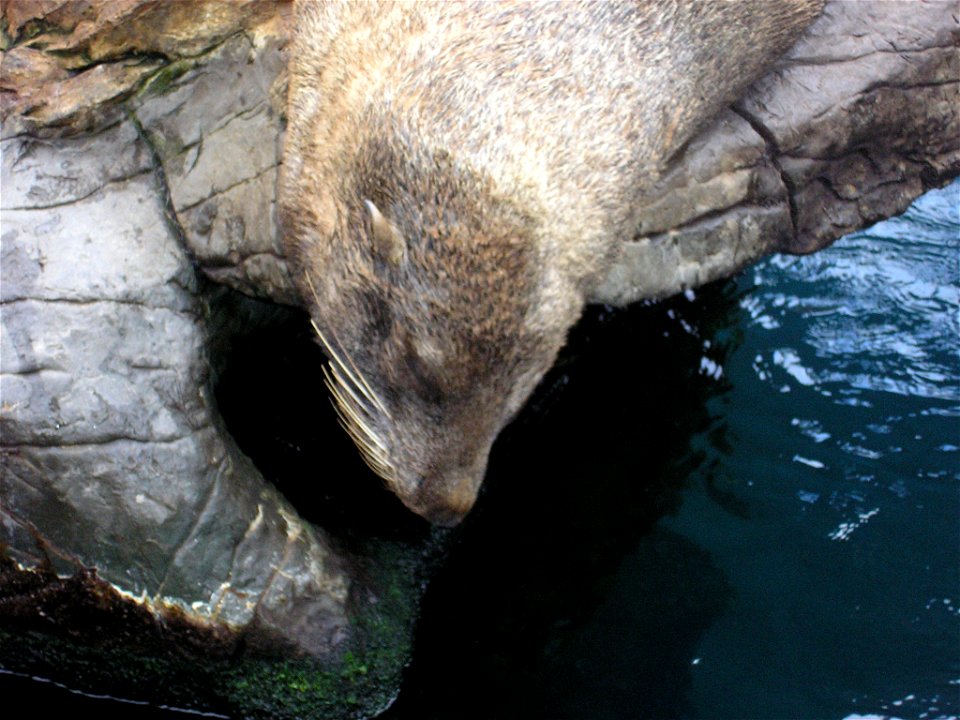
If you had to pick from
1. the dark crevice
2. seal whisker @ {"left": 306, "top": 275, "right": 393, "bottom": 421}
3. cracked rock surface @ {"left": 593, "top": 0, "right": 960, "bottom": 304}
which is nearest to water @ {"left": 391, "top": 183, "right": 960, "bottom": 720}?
cracked rock surface @ {"left": 593, "top": 0, "right": 960, "bottom": 304}

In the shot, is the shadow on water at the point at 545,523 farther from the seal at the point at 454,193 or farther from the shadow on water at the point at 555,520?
the seal at the point at 454,193

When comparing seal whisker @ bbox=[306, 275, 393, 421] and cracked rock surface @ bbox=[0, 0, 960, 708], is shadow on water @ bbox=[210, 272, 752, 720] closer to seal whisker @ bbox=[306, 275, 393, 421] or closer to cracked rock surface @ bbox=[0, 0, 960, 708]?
cracked rock surface @ bbox=[0, 0, 960, 708]

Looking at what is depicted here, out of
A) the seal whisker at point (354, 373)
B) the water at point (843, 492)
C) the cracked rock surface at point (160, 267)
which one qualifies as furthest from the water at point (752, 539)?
the seal whisker at point (354, 373)

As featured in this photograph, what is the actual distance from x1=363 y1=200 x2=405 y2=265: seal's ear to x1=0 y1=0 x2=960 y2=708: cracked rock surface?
1.03 metres

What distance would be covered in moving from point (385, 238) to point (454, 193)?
293mm

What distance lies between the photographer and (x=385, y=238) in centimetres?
342

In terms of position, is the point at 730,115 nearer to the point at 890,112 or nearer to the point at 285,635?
the point at 890,112

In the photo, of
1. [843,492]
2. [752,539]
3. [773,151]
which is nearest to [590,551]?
[752,539]

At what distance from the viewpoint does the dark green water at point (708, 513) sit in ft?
14.6

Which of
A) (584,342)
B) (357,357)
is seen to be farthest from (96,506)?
(584,342)

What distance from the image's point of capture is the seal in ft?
11.5

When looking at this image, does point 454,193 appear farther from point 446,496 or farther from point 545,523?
point 545,523

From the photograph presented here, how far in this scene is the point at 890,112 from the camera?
500 cm

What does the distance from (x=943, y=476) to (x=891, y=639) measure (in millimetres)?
1078
